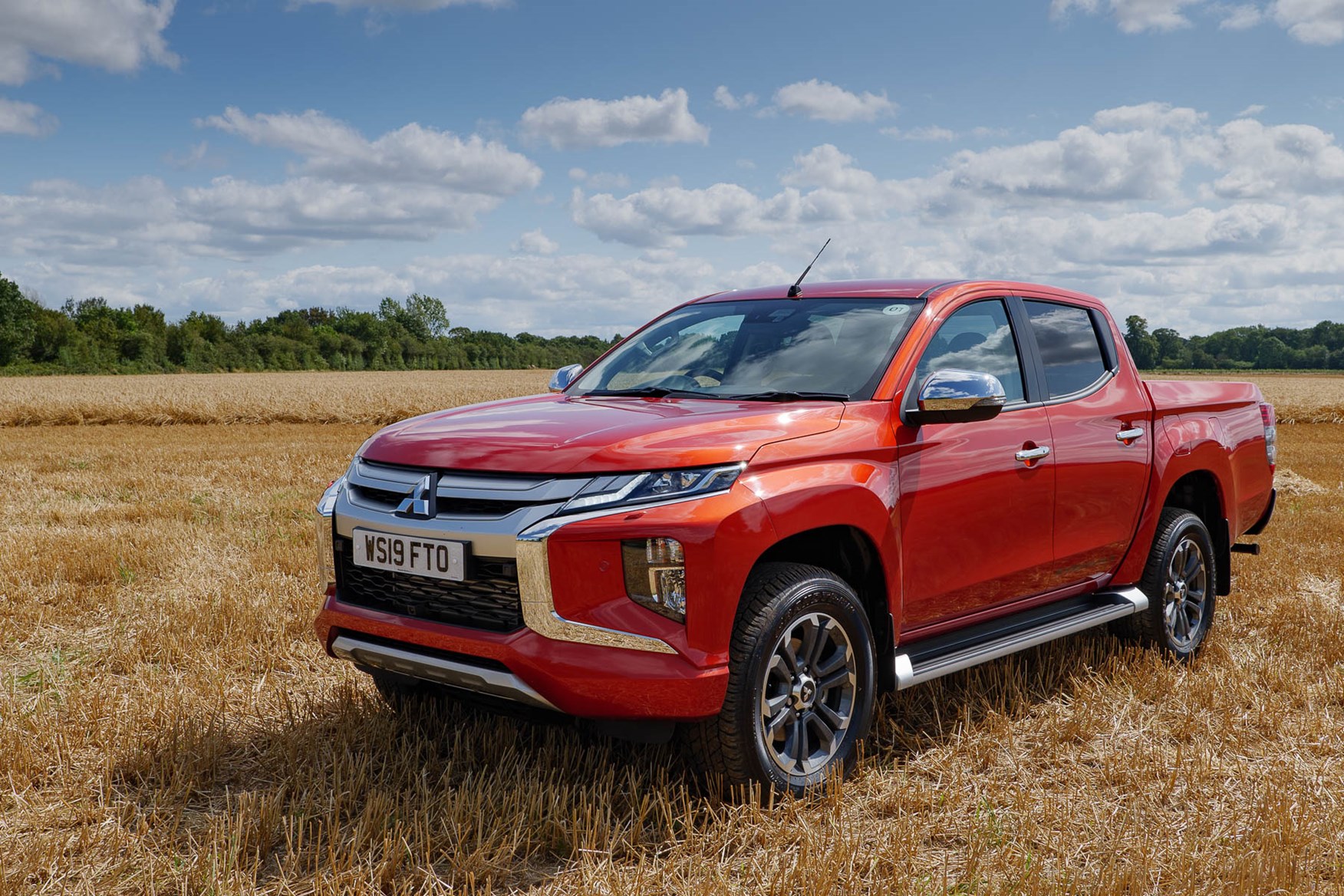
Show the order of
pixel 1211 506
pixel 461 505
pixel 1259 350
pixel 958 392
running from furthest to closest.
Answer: pixel 1259 350, pixel 1211 506, pixel 958 392, pixel 461 505

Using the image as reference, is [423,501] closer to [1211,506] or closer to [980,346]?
[980,346]

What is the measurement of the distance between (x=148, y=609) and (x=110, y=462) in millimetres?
10868

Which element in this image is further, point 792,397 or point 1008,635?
point 1008,635

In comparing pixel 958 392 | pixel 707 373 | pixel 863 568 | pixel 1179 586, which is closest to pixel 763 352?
pixel 707 373

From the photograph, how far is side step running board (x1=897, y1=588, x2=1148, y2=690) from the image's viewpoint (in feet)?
13.6

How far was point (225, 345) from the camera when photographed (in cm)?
8400

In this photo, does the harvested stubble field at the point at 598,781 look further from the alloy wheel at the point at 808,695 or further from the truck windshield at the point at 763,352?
the truck windshield at the point at 763,352

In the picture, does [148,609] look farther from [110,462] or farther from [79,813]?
[110,462]

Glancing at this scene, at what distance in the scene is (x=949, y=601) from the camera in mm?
4410

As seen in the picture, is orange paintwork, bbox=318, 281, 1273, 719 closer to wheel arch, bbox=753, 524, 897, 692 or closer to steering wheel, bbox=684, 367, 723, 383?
wheel arch, bbox=753, 524, 897, 692

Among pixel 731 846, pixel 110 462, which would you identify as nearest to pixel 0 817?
pixel 731 846

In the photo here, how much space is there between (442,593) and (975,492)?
2120 millimetres

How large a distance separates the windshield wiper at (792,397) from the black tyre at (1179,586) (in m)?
2.41

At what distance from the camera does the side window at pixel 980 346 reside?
182 inches
